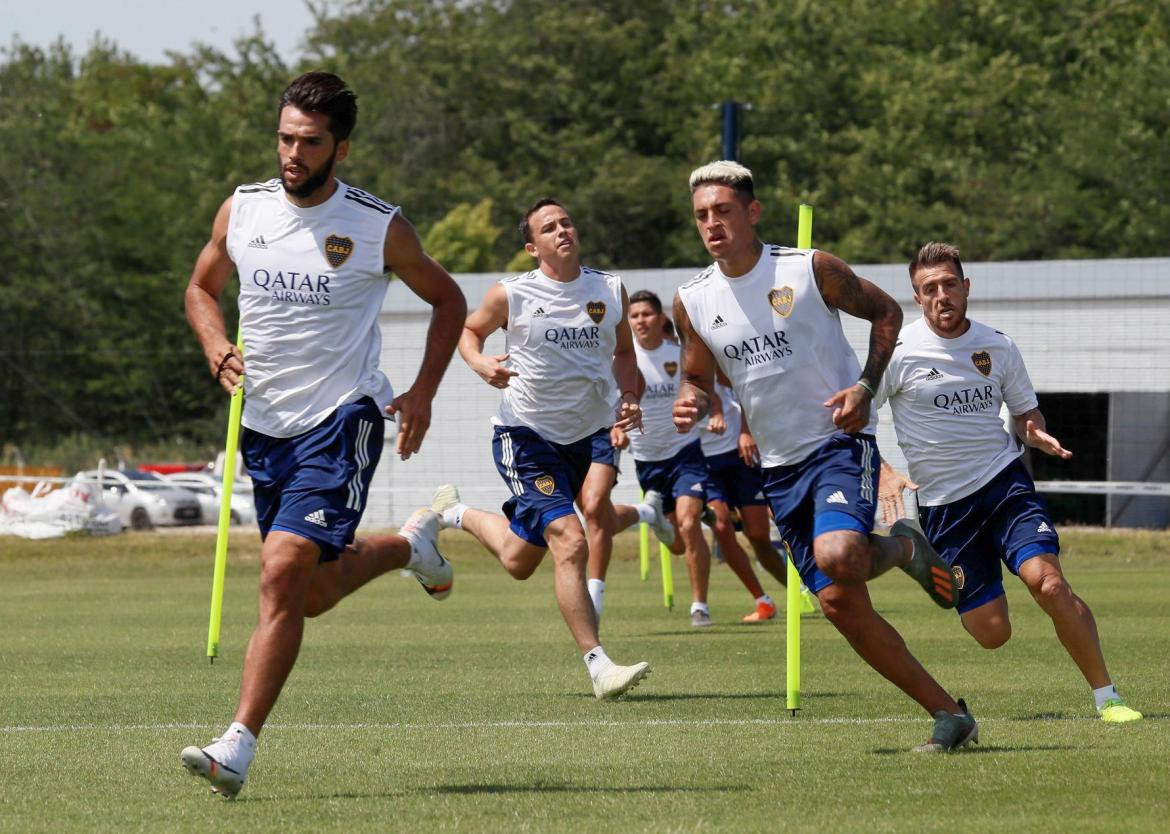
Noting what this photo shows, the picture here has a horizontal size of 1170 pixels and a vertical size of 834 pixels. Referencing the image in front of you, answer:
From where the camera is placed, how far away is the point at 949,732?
7.46 meters

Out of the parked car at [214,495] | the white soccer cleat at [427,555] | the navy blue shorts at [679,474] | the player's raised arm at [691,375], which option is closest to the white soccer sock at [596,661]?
the white soccer cleat at [427,555]

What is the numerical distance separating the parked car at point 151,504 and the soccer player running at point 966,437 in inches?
1144

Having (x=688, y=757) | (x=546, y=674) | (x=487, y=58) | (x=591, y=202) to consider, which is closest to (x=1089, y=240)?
(x=591, y=202)

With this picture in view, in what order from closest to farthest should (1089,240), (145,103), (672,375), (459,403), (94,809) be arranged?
(94,809) → (672,375) → (459,403) → (1089,240) → (145,103)

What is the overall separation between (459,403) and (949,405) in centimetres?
2138

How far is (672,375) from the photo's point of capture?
16.0m

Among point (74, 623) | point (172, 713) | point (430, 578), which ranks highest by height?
point (430, 578)

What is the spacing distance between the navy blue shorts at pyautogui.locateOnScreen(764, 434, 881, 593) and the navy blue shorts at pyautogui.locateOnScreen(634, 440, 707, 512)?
7.61 m

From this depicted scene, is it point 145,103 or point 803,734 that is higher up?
point 145,103

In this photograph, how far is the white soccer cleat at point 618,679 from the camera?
8.95 m

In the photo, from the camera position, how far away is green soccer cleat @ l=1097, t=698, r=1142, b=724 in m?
8.39

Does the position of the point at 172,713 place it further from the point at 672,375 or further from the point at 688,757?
the point at 672,375

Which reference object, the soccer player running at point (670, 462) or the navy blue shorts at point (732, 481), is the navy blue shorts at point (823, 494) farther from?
the navy blue shorts at point (732, 481)

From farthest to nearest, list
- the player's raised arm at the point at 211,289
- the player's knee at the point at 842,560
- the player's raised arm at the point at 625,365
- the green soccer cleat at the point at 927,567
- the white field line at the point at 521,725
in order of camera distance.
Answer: the player's raised arm at the point at 625,365, the white field line at the point at 521,725, the green soccer cleat at the point at 927,567, the player's knee at the point at 842,560, the player's raised arm at the point at 211,289
